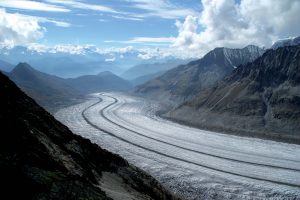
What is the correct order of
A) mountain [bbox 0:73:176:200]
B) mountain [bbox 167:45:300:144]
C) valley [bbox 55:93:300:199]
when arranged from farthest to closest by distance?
mountain [bbox 167:45:300:144]
valley [bbox 55:93:300:199]
mountain [bbox 0:73:176:200]

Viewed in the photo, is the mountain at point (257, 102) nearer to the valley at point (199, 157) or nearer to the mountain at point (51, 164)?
the valley at point (199, 157)

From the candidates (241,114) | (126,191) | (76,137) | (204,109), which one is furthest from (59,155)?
(204,109)

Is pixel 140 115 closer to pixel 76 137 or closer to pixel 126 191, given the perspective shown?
pixel 76 137

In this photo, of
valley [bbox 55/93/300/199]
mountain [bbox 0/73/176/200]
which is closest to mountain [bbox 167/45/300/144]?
valley [bbox 55/93/300/199]

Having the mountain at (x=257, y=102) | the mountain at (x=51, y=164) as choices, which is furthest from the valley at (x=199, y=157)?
the mountain at (x=51, y=164)

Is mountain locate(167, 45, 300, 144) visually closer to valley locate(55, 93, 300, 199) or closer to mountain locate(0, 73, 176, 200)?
valley locate(55, 93, 300, 199)

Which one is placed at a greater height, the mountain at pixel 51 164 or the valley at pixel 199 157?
the mountain at pixel 51 164
